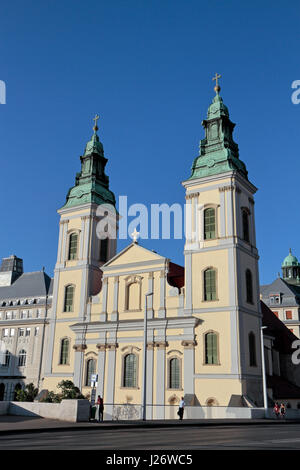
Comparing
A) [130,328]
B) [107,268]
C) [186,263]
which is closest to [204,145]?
[186,263]

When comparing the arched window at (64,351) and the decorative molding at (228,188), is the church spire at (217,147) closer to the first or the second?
the decorative molding at (228,188)

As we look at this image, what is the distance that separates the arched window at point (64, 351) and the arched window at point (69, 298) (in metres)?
2.99

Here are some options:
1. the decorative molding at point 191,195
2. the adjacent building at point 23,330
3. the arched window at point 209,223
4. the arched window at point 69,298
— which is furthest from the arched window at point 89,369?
the adjacent building at point 23,330

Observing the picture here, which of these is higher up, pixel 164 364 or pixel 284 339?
pixel 284 339

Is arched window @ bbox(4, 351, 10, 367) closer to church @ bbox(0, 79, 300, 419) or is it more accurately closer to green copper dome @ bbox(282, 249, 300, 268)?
church @ bbox(0, 79, 300, 419)

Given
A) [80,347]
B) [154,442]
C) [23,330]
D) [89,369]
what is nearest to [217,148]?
[80,347]

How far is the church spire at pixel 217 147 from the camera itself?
4009cm

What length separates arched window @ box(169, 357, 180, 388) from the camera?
3616cm

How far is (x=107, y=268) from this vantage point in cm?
4319

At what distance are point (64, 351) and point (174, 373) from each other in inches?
477

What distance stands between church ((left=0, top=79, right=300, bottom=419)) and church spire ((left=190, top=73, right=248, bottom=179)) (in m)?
0.12

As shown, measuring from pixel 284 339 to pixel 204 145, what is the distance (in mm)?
21229

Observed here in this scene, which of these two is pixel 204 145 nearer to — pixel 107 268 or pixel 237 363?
pixel 107 268

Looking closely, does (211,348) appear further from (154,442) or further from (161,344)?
(154,442)
